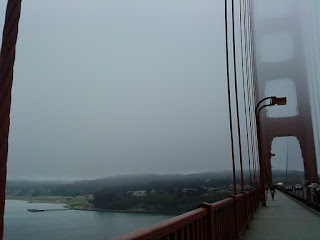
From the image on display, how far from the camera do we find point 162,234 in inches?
67.2

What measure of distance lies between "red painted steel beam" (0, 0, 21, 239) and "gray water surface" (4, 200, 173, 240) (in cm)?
192

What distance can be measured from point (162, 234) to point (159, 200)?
4313mm

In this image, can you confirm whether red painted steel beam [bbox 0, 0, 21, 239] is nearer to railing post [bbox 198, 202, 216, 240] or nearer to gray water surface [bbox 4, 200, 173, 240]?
gray water surface [bbox 4, 200, 173, 240]

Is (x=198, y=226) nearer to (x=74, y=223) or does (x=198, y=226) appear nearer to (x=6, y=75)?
(x=74, y=223)

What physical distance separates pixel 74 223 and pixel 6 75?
12.3ft

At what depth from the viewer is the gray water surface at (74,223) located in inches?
125

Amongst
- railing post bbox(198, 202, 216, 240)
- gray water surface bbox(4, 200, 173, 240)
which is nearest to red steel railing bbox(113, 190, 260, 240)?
railing post bbox(198, 202, 216, 240)

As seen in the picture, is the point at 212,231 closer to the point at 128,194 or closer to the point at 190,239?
the point at 190,239

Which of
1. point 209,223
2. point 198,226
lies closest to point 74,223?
point 209,223

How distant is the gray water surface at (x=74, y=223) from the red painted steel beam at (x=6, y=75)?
1920 mm

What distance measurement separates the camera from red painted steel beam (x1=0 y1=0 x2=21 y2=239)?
726 mm

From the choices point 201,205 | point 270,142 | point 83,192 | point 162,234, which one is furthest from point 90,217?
point 270,142

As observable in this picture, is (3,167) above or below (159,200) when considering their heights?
above

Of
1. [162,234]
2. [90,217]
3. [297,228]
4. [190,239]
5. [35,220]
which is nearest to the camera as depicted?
[162,234]
